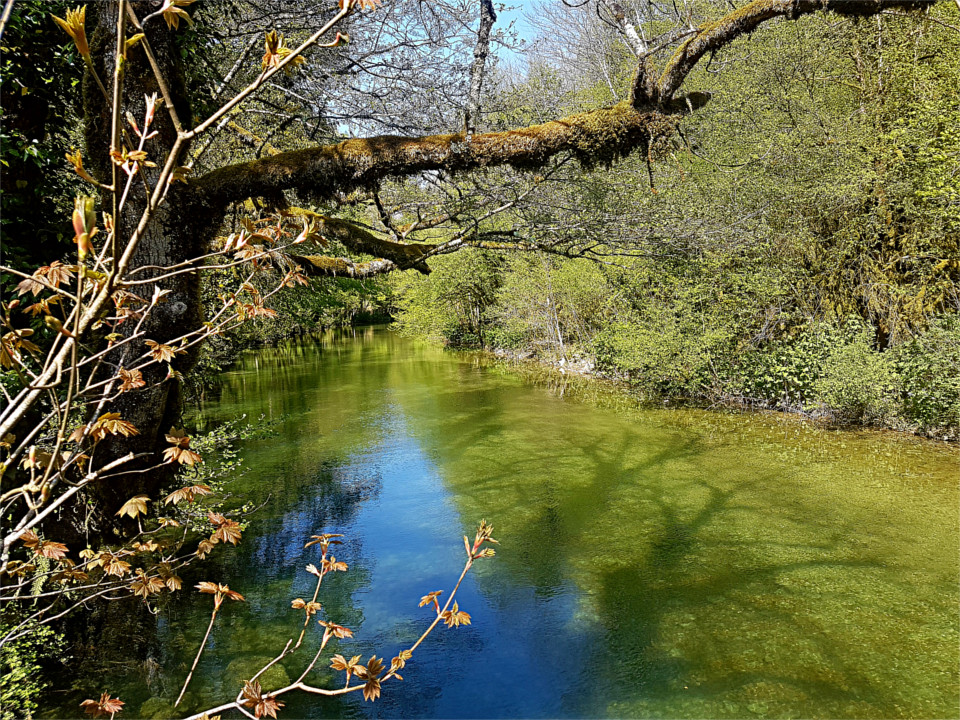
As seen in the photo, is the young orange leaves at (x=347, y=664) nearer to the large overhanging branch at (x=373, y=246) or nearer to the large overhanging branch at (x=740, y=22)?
the large overhanging branch at (x=373, y=246)

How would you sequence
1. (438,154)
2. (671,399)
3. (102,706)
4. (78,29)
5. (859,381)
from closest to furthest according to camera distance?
(78,29) → (102,706) → (438,154) → (859,381) → (671,399)

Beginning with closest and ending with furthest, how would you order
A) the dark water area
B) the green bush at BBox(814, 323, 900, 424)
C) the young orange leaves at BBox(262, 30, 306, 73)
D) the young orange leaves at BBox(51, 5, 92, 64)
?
the young orange leaves at BBox(51, 5, 92, 64) < the young orange leaves at BBox(262, 30, 306, 73) < the dark water area < the green bush at BBox(814, 323, 900, 424)

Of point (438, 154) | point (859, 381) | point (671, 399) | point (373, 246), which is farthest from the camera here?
point (671, 399)

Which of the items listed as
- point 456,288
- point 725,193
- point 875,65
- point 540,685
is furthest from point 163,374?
point 456,288

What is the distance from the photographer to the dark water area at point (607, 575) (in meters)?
3.64

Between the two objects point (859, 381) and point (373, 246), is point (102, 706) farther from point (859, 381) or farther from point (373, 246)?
Result: point (859, 381)

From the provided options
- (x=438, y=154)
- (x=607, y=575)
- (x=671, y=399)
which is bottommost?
(x=607, y=575)

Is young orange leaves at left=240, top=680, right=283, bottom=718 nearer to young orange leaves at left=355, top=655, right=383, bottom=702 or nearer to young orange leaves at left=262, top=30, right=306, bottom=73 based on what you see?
young orange leaves at left=355, top=655, right=383, bottom=702

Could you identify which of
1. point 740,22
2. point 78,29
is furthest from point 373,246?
point 78,29

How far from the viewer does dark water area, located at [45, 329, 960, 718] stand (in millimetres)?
3643

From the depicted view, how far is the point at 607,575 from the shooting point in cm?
500

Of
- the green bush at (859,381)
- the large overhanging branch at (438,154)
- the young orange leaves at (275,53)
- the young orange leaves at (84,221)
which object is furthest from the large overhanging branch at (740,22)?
the green bush at (859,381)

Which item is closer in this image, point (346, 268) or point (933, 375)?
point (346, 268)

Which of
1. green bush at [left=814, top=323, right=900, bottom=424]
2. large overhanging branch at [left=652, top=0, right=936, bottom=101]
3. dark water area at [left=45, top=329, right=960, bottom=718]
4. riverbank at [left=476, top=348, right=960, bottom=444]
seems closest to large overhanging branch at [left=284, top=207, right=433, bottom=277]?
large overhanging branch at [left=652, top=0, right=936, bottom=101]
